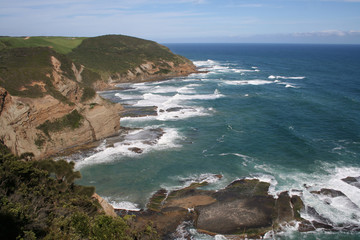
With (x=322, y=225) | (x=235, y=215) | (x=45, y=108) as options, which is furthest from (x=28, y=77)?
(x=322, y=225)

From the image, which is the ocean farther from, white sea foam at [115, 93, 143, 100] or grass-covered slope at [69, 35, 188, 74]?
grass-covered slope at [69, 35, 188, 74]

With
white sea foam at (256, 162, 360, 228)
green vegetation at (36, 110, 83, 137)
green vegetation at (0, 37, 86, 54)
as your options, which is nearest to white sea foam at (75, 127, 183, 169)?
green vegetation at (36, 110, 83, 137)

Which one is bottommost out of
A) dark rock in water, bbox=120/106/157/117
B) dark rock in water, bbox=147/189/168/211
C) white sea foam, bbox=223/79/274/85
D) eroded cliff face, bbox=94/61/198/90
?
dark rock in water, bbox=147/189/168/211

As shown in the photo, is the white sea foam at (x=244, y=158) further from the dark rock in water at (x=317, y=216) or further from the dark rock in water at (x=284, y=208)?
the dark rock in water at (x=317, y=216)

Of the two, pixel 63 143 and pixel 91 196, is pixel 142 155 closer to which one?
pixel 63 143

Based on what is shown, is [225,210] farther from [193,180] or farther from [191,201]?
[193,180]

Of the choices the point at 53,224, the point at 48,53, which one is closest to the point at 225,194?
the point at 53,224

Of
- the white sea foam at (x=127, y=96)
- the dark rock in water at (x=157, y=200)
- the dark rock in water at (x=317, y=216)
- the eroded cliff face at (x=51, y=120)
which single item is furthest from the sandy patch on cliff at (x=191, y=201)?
the white sea foam at (x=127, y=96)
